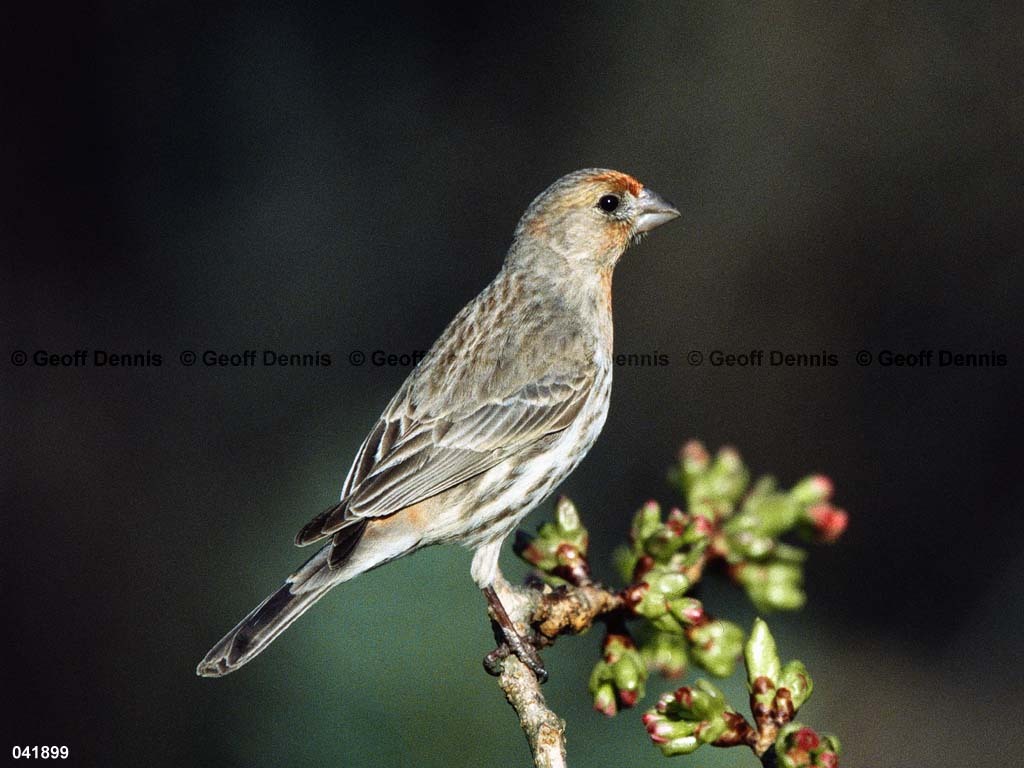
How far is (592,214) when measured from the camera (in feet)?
12.4

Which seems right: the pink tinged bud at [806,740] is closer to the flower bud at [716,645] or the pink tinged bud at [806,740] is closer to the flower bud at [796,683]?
the flower bud at [796,683]

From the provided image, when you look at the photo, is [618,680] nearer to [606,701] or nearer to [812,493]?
[606,701]

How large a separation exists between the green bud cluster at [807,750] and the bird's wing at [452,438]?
1.37 m

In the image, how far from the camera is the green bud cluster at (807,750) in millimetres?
2059

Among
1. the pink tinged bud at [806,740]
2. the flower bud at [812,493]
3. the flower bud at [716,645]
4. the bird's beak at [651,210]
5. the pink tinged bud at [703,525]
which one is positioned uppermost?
the bird's beak at [651,210]

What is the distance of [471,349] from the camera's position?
3527 mm

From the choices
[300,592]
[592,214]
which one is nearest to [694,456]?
[300,592]

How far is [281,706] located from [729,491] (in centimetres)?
137

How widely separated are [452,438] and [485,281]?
→ 2.03 metres

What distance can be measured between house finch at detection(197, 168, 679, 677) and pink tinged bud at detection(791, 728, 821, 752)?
904 millimetres

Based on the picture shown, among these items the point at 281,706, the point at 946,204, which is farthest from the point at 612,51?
the point at 281,706

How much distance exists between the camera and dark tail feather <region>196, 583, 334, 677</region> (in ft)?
9.39

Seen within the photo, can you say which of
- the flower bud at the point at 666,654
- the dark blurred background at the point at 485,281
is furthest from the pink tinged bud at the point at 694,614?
the dark blurred background at the point at 485,281

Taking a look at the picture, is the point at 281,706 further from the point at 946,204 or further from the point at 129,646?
the point at 946,204
